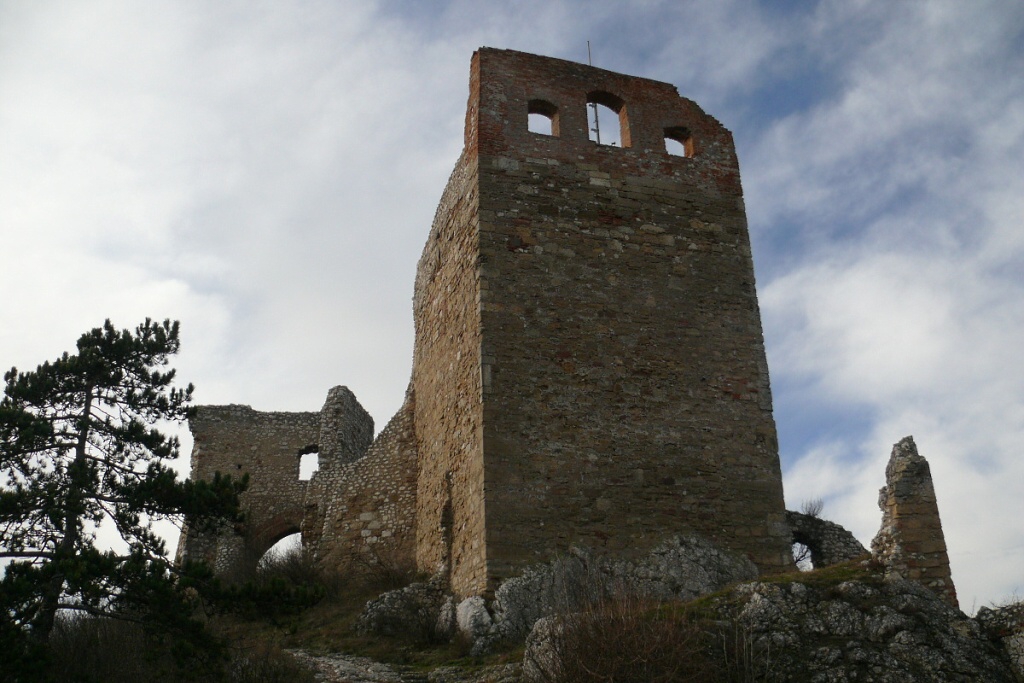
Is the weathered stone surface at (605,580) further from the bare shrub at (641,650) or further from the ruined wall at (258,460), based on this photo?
the ruined wall at (258,460)

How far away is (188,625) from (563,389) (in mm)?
5283

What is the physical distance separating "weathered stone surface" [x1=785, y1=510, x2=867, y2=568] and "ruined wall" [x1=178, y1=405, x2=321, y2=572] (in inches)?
473

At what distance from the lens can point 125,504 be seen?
1006cm

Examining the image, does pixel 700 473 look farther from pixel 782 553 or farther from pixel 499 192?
pixel 499 192

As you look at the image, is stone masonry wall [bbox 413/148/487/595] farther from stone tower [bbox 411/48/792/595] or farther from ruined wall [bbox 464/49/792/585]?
ruined wall [bbox 464/49/792/585]

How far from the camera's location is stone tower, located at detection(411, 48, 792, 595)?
11.6 metres

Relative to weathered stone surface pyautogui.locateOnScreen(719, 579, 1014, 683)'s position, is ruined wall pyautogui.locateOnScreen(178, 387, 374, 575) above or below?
above

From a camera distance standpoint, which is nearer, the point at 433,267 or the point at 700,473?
the point at 700,473

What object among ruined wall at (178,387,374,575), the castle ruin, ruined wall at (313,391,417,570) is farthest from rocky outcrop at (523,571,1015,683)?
ruined wall at (178,387,374,575)

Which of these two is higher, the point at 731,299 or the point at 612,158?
the point at 612,158

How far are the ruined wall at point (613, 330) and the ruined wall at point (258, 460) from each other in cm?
1120

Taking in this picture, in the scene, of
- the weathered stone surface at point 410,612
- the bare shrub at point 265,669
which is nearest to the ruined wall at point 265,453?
the weathered stone surface at point 410,612

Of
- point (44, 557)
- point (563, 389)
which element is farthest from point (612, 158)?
point (44, 557)

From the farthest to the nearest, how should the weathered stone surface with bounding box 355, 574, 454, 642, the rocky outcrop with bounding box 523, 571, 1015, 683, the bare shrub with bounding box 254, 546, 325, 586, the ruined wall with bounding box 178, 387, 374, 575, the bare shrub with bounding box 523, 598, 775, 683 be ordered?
the ruined wall with bounding box 178, 387, 374, 575
the bare shrub with bounding box 254, 546, 325, 586
the weathered stone surface with bounding box 355, 574, 454, 642
the rocky outcrop with bounding box 523, 571, 1015, 683
the bare shrub with bounding box 523, 598, 775, 683
